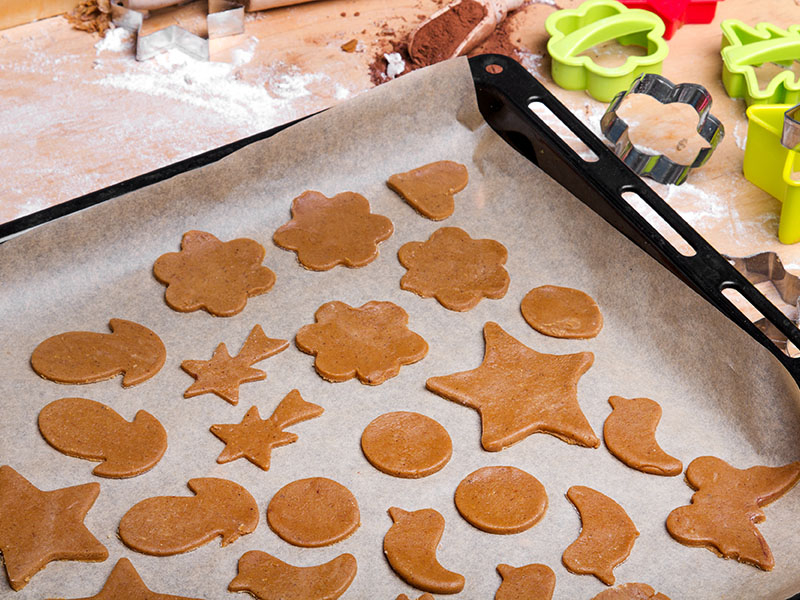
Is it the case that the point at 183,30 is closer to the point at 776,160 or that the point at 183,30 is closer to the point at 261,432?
the point at 261,432

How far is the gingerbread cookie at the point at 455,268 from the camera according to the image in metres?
1.19

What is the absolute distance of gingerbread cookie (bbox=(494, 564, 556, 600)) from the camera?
886 millimetres

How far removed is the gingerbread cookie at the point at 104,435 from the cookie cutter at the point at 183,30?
91 centimetres

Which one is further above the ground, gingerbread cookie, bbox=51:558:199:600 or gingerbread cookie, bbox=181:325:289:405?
gingerbread cookie, bbox=181:325:289:405

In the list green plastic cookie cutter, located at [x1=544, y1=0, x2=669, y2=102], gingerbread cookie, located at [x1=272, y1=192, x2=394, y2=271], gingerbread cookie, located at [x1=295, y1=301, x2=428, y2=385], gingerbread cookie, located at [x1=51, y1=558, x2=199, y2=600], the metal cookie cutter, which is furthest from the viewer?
green plastic cookie cutter, located at [x1=544, y1=0, x2=669, y2=102]

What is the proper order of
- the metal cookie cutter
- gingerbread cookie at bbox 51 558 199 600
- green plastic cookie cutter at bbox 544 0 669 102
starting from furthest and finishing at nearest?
green plastic cookie cutter at bbox 544 0 669 102 < the metal cookie cutter < gingerbread cookie at bbox 51 558 199 600

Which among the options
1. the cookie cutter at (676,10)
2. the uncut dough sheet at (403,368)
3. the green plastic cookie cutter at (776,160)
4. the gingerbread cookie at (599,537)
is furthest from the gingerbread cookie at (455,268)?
the cookie cutter at (676,10)

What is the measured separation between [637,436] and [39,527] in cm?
70

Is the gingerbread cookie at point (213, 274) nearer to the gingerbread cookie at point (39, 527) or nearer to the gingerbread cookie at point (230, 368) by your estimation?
the gingerbread cookie at point (230, 368)

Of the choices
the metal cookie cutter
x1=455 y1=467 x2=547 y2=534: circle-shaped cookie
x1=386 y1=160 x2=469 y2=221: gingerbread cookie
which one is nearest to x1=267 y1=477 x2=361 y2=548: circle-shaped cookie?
x1=455 y1=467 x2=547 y2=534: circle-shaped cookie

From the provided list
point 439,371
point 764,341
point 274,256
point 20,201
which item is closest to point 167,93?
point 20,201

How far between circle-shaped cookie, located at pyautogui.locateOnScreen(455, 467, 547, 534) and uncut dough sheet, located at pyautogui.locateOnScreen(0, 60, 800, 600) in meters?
0.01

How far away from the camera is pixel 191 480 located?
977 millimetres

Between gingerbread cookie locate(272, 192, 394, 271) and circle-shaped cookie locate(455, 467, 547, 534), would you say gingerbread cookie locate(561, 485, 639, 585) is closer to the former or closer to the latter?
circle-shaped cookie locate(455, 467, 547, 534)
